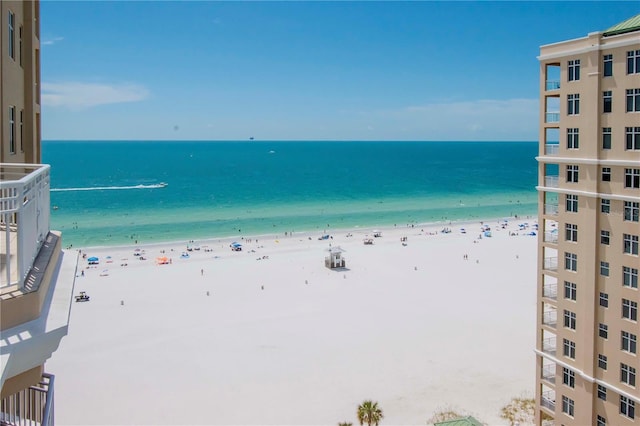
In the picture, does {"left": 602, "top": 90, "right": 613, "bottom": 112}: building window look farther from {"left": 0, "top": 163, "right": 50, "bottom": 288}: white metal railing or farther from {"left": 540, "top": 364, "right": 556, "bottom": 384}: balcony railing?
{"left": 0, "top": 163, "right": 50, "bottom": 288}: white metal railing

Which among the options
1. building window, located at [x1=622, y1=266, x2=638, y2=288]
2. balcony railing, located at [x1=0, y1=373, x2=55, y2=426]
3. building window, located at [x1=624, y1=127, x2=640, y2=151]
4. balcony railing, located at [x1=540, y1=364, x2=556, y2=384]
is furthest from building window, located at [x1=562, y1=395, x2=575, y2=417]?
balcony railing, located at [x1=0, y1=373, x2=55, y2=426]

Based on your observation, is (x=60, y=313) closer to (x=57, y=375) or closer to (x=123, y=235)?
(x=57, y=375)

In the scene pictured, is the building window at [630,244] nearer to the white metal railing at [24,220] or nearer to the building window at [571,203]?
the building window at [571,203]

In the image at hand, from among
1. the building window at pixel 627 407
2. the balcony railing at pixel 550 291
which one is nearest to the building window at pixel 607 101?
the balcony railing at pixel 550 291

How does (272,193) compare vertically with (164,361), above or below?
above

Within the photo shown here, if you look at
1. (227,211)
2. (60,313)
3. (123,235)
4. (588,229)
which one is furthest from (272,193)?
(60,313)
